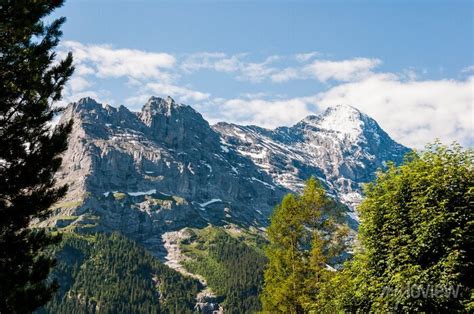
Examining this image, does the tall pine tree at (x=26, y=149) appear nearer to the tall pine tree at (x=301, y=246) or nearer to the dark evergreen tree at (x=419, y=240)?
the dark evergreen tree at (x=419, y=240)

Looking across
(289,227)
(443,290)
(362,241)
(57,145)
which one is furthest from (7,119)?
(289,227)

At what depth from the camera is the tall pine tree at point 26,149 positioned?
66.6 ft

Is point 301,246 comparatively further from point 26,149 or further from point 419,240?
point 26,149

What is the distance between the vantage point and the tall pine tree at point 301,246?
35.9m

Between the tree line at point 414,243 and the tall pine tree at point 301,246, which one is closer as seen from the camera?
the tree line at point 414,243

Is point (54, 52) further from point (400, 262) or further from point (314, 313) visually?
point (314, 313)

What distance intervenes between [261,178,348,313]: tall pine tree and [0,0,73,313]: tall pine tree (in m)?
20.8

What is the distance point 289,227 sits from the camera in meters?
38.5

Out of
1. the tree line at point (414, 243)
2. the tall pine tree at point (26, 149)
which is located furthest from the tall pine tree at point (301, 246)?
the tall pine tree at point (26, 149)

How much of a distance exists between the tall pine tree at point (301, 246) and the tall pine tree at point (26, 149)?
20778 mm

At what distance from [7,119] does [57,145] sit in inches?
105

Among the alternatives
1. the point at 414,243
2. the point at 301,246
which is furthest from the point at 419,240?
the point at 301,246

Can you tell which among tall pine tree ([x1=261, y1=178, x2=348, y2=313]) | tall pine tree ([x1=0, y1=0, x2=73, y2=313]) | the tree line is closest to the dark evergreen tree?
the tree line

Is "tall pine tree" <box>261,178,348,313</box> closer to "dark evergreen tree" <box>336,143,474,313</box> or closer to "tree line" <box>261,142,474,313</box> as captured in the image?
"tree line" <box>261,142,474,313</box>
